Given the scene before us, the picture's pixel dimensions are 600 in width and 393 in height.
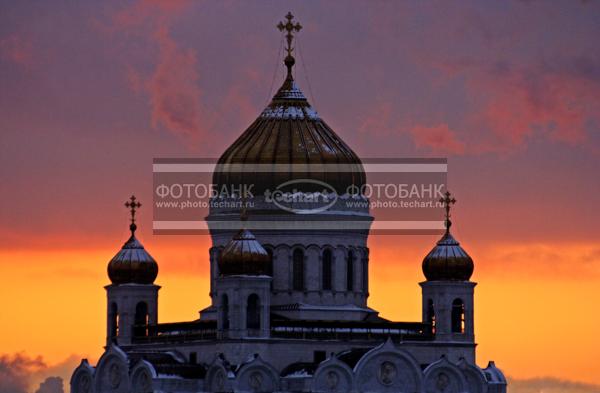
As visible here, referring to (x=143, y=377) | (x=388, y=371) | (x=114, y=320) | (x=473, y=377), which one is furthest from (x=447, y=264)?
(x=114, y=320)

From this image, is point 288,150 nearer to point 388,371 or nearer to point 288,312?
point 288,312

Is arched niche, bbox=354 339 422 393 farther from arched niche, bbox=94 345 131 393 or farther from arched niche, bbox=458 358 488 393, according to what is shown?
arched niche, bbox=94 345 131 393

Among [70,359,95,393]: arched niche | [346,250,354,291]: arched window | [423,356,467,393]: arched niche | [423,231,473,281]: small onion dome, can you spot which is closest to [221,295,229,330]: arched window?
[346,250,354,291]: arched window

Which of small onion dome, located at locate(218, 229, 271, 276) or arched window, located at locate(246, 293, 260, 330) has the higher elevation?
small onion dome, located at locate(218, 229, 271, 276)

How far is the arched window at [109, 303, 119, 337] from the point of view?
170m

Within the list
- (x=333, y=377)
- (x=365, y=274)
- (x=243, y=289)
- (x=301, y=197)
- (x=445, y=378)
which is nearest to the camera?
(x=333, y=377)

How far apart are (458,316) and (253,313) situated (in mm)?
10706

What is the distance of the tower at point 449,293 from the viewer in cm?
16400

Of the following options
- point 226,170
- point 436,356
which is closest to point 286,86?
point 226,170

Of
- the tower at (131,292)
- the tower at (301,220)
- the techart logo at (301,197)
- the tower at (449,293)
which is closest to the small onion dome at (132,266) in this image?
the tower at (131,292)

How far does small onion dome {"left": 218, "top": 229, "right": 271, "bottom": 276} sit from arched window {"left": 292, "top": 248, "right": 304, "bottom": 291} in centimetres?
438

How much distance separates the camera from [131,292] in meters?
170

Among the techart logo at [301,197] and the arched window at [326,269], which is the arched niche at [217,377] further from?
the techart logo at [301,197]

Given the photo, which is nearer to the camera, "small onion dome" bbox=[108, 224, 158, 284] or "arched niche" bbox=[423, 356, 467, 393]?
"arched niche" bbox=[423, 356, 467, 393]
